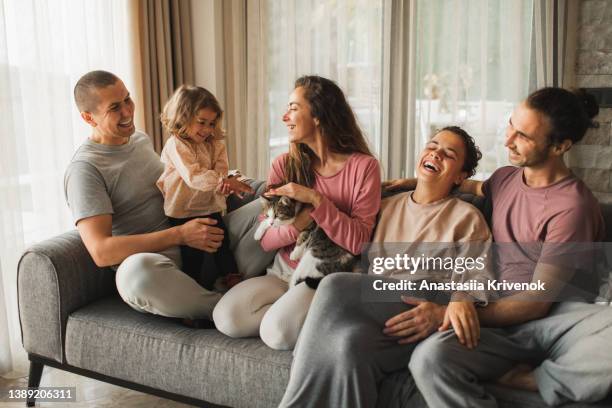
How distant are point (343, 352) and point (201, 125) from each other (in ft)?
3.35

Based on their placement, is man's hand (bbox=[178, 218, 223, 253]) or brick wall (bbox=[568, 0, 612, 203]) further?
brick wall (bbox=[568, 0, 612, 203])

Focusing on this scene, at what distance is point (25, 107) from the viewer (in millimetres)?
2545

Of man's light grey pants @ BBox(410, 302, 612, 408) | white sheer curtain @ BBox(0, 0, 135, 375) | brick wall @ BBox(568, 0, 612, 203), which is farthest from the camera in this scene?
brick wall @ BBox(568, 0, 612, 203)

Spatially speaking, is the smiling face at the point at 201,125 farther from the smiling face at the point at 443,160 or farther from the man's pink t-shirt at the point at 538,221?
the man's pink t-shirt at the point at 538,221

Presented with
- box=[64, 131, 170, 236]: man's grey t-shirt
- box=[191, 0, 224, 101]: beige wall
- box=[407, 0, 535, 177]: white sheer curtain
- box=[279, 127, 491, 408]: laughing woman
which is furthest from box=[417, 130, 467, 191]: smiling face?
box=[191, 0, 224, 101]: beige wall

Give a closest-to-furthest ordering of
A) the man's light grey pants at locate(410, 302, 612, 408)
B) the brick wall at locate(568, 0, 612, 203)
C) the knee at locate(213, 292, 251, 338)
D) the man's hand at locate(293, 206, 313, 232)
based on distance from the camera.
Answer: the man's light grey pants at locate(410, 302, 612, 408)
the knee at locate(213, 292, 251, 338)
the man's hand at locate(293, 206, 313, 232)
the brick wall at locate(568, 0, 612, 203)

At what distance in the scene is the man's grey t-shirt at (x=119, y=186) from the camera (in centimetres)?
201

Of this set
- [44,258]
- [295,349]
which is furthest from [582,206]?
[44,258]

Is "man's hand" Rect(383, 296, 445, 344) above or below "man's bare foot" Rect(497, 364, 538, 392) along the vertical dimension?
above

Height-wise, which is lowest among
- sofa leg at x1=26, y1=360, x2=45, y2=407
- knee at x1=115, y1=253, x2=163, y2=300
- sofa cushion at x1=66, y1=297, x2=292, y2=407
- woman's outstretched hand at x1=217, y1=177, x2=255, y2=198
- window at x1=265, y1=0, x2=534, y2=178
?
sofa leg at x1=26, y1=360, x2=45, y2=407

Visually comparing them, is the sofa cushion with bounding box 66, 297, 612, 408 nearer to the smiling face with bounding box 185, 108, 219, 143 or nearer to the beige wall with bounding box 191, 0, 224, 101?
the smiling face with bounding box 185, 108, 219, 143

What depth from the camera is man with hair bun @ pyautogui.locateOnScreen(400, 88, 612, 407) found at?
148 centimetres

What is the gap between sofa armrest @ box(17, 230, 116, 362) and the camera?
79.7 inches

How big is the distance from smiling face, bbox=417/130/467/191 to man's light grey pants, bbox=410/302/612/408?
0.52 meters
